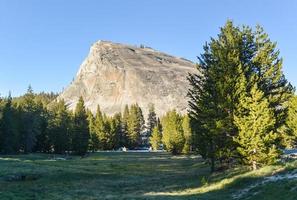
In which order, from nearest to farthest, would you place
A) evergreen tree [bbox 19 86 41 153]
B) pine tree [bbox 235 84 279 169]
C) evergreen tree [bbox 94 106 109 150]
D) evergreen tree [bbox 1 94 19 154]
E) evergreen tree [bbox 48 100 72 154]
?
pine tree [bbox 235 84 279 169]
evergreen tree [bbox 1 94 19 154]
evergreen tree [bbox 19 86 41 153]
evergreen tree [bbox 48 100 72 154]
evergreen tree [bbox 94 106 109 150]

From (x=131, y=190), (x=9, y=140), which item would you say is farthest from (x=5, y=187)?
(x=9, y=140)

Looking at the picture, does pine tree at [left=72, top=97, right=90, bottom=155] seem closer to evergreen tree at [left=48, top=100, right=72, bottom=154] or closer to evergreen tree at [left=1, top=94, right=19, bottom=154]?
evergreen tree at [left=48, top=100, right=72, bottom=154]

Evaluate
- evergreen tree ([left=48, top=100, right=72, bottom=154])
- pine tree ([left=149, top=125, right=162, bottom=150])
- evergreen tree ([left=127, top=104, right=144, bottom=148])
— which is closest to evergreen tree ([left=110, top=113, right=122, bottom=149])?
evergreen tree ([left=127, top=104, right=144, bottom=148])

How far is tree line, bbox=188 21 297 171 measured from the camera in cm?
3344

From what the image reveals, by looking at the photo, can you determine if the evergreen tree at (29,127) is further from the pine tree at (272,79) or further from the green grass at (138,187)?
the pine tree at (272,79)

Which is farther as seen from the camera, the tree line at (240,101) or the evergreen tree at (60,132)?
the evergreen tree at (60,132)

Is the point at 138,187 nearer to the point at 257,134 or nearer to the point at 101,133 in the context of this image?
the point at 257,134

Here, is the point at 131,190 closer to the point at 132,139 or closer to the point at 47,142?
the point at 47,142

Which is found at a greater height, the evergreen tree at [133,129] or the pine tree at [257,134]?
the evergreen tree at [133,129]

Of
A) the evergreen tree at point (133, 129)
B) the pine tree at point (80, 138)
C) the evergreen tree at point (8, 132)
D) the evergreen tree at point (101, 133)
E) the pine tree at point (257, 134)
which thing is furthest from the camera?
the evergreen tree at point (133, 129)

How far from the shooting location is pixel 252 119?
33.2 meters

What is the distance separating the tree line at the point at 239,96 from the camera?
33.4 meters

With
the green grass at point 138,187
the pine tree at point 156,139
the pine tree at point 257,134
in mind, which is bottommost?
the green grass at point 138,187

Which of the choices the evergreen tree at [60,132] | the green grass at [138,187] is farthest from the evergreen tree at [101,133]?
the green grass at [138,187]
